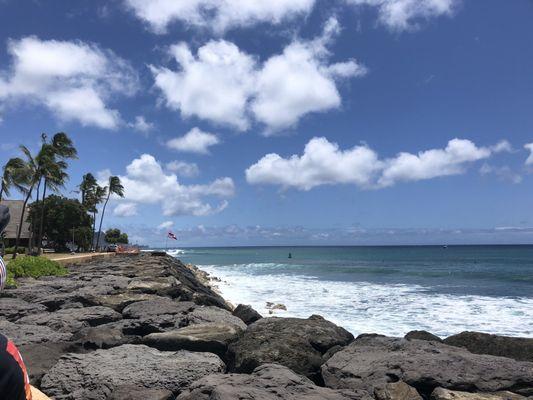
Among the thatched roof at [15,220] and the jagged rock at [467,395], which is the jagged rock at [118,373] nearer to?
the jagged rock at [467,395]

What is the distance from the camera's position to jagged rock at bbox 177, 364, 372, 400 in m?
4.10

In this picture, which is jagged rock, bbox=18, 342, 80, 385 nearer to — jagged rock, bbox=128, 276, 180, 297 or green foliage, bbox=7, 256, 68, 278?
jagged rock, bbox=128, 276, 180, 297

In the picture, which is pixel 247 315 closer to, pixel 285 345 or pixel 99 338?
pixel 285 345

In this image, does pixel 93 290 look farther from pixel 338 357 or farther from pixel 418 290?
pixel 418 290

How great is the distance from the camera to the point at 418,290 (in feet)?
81.0

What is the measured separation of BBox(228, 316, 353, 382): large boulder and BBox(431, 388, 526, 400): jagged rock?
5.43ft

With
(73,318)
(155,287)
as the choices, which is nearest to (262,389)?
(73,318)

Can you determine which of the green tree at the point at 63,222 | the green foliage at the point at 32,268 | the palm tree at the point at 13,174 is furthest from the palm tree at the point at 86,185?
the green foliage at the point at 32,268

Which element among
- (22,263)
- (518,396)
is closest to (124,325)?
(518,396)

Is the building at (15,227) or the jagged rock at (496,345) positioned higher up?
the building at (15,227)

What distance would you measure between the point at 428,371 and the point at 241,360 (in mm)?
2264

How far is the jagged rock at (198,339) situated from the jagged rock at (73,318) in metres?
1.67

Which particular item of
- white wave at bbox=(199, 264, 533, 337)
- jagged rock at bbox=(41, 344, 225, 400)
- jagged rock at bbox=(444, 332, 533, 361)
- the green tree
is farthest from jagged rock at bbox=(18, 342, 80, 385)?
the green tree

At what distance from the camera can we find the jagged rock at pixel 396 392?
4734 mm
